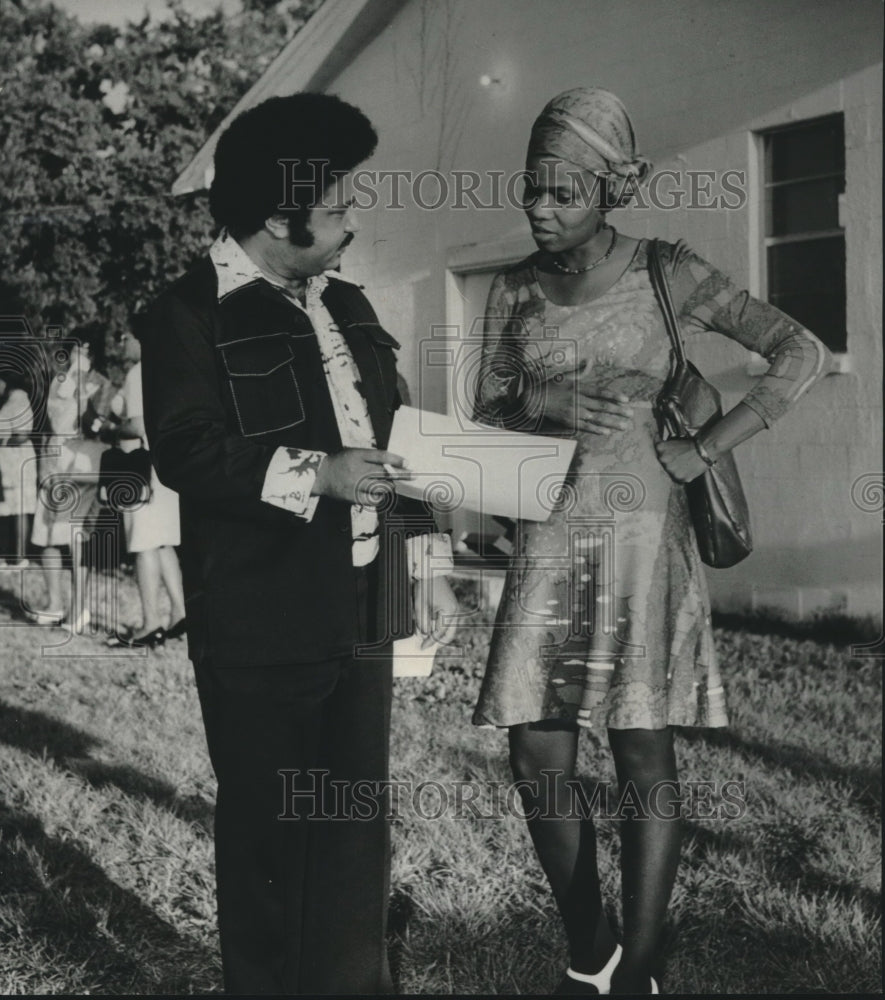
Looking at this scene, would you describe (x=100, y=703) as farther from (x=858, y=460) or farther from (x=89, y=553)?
(x=858, y=460)

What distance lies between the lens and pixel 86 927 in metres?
2.74

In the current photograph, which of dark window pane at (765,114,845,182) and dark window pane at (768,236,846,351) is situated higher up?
dark window pane at (765,114,845,182)

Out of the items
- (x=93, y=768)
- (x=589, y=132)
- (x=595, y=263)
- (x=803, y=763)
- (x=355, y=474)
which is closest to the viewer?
(x=355, y=474)

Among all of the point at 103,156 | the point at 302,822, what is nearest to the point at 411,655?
the point at 302,822

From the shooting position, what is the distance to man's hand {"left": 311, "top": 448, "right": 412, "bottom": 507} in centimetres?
197

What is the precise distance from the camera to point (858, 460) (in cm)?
448

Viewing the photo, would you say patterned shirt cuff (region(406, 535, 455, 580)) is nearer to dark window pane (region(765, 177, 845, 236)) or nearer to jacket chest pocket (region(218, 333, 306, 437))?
jacket chest pocket (region(218, 333, 306, 437))

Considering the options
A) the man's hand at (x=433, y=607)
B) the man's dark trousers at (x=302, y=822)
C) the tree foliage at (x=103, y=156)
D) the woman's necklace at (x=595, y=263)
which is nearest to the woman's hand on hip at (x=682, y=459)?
the woman's necklace at (x=595, y=263)

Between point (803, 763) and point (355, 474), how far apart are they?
7.60 feet

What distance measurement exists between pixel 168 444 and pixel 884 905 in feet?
6.13

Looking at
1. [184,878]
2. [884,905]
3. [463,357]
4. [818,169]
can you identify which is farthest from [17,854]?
[818,169]

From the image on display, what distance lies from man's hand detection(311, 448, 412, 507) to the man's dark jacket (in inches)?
3.3

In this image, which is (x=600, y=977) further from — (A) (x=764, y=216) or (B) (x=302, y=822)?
(A) (x=764, y=216)

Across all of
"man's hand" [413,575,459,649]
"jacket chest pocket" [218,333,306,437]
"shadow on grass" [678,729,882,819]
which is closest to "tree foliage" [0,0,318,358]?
"jacket chest pocket" [218,333,306,437]
